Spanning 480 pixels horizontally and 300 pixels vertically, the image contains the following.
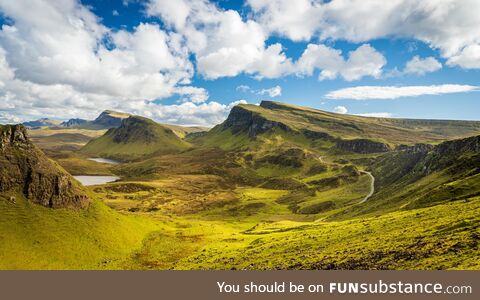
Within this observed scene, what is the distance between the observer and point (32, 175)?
78.1 metres

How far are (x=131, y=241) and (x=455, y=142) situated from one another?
172m

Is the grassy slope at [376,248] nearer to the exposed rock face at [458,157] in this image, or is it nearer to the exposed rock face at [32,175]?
the exposed rock face at [32,175]

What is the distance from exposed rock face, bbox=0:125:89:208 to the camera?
249ft

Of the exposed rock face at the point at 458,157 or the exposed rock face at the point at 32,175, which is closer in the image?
the exposed rock face at the point at 32,175

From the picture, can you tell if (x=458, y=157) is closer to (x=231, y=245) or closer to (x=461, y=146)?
(x=461, y=146)

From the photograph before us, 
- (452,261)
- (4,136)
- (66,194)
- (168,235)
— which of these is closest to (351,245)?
(452,261)

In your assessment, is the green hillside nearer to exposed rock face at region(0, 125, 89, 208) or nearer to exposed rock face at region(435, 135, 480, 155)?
exposed rock face at region(0, 125, 89, 208)

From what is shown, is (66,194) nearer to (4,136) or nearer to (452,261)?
(4,136)

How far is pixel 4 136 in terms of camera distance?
80.1m

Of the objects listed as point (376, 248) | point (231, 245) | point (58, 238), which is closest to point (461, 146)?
point (231, 245)

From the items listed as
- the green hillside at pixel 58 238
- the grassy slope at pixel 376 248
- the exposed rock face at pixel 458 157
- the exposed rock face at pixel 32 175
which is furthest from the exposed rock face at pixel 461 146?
the exposed rock face at pixel 32 175

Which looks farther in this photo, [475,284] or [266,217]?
[266,217]

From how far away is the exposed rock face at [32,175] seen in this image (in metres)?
75.8

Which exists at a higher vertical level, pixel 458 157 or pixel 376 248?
pixel 458 157
